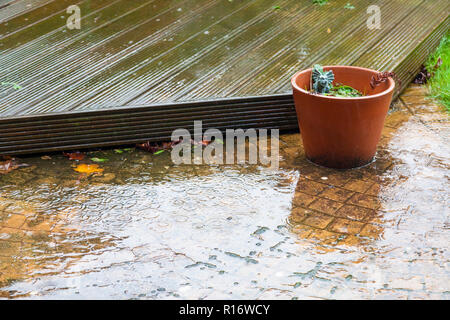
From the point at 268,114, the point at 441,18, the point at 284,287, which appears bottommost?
the point at 284,287

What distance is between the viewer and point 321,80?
11.8 ft

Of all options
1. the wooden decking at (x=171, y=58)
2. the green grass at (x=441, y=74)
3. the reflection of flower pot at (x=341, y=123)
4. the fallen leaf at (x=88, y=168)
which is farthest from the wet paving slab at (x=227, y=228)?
the green grass at (x=441, y=74)

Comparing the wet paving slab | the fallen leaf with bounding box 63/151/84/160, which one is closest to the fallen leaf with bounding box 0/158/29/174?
the wet paving slab

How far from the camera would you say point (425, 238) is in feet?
9.48

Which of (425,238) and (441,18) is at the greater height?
(441,18)

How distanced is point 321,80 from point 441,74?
6.65ft

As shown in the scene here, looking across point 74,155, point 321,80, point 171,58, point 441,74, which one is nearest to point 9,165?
point 74,155

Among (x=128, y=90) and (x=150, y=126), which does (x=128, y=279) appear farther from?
(x=128, y=90)

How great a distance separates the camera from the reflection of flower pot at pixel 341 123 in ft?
11.1

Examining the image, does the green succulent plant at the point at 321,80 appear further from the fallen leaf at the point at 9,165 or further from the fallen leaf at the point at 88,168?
the fallen leaf at the point at 9,165

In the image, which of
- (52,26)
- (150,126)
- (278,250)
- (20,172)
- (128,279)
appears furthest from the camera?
(52,26)

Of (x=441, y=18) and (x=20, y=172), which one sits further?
(x=441, y=18)
